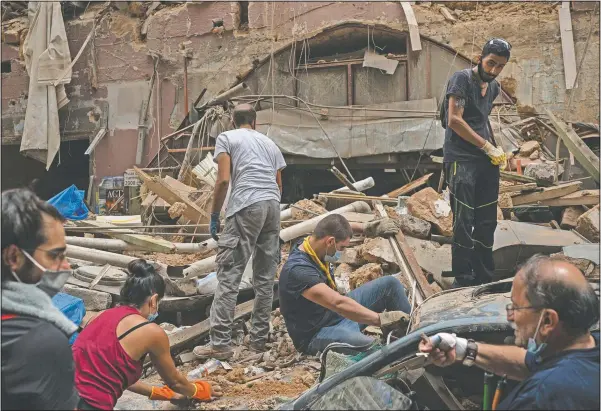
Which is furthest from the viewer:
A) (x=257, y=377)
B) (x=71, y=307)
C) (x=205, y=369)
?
(x=71, y=307)

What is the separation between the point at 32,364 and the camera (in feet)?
6.69

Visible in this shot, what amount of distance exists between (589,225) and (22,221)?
18.7 ft

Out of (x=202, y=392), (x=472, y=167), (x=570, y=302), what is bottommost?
(x=202, y=392)

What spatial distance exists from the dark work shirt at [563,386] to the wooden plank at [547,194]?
517 cm

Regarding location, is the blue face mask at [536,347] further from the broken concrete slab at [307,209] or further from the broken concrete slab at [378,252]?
the broken concrete slab at [307,209]

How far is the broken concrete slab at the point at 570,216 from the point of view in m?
6.65

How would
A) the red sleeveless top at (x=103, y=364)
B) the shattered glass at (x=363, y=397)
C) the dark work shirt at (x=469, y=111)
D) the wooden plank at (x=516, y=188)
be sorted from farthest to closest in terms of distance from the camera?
the wooden plank at (x=516, y=188), the dark work shirt at (x=469, y=111), the red sleeveless top at (x=103, y=364), the shattered glass at (x=363, y=397)

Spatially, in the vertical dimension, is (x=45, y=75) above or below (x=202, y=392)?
above

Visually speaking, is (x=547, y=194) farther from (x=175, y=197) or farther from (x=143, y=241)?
(x=175, y=197)

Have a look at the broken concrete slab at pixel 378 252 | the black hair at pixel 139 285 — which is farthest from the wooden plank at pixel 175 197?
the black hair at pixel 139 285

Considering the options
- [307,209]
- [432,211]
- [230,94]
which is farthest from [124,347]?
[230,94]

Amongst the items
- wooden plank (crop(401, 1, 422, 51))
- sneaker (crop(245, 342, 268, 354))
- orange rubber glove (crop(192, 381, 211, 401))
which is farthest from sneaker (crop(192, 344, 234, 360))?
wooden plank (crop(401, 1, 422, 51))

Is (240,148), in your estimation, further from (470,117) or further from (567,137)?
(567,137)

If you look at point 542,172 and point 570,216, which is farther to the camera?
point 542,172
